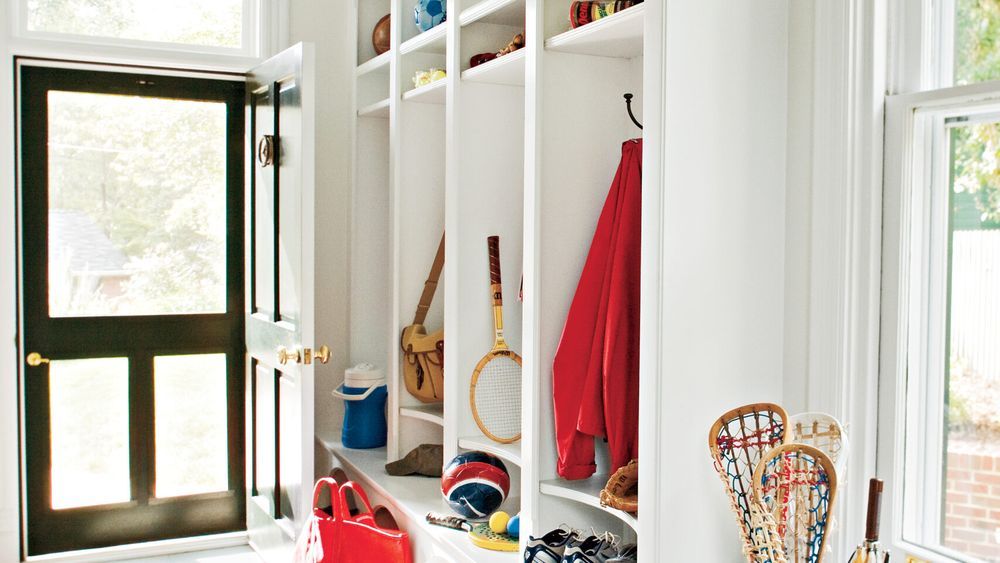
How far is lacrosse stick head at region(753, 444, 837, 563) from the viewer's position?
151 centimetres

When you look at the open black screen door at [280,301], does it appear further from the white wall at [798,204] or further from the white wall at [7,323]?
the white wall at [798,204]

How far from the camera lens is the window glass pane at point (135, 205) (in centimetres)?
345

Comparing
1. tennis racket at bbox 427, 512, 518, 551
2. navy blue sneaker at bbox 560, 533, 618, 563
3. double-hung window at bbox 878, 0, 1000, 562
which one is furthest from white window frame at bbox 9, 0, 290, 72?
double-hung window at bbox 878, 0, 1000, 562

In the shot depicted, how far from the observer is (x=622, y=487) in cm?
209

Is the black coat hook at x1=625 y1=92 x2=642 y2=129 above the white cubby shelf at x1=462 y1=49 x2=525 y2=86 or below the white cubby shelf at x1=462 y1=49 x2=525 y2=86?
below

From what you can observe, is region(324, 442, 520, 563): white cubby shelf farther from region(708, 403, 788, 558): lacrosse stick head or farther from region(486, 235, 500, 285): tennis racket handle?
region(708, 403, 788, 558): lacrosse stick head

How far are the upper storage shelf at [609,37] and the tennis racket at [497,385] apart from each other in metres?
0.71

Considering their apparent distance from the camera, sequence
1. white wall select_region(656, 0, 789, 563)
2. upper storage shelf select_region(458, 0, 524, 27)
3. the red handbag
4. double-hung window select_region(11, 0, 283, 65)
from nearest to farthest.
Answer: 1. white wall select_region(656, 0, 789, 563)
2. upper storage shelf select_region(458, 0, 524, 27)
3. the red handbag
4. double-hung window select_region(11, 0, 283, 65)

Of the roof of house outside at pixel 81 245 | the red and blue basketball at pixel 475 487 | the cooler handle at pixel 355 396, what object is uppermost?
the roof of house outside at pixel 81 245

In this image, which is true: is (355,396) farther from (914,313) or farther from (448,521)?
(914,313)

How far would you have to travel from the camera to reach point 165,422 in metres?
3.63

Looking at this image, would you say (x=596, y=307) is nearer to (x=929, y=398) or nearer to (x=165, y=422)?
(x=929, y=398)

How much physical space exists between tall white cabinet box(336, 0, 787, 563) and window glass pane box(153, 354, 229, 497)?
24.1 inches

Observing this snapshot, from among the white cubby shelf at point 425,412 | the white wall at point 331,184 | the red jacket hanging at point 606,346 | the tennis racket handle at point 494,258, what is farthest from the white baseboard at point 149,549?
the red jacket hanging at point 606,346
